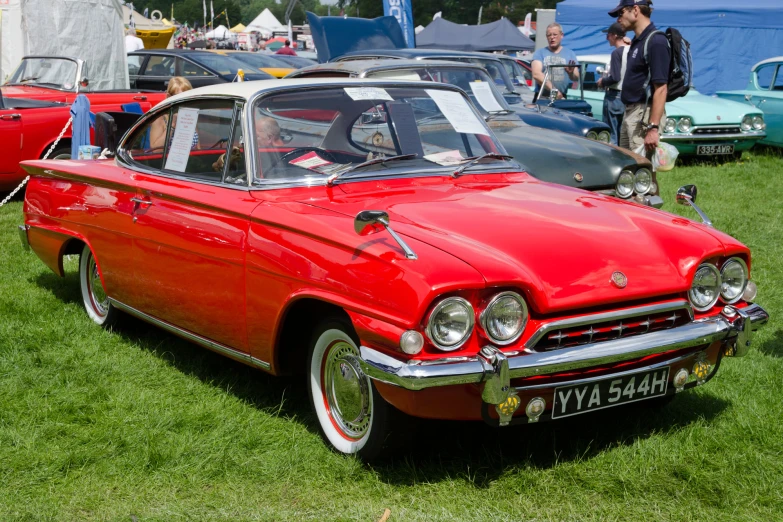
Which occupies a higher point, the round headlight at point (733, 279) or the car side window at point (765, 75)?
the car side window at point (765, 75)

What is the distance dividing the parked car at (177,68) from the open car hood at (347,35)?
2289 mm

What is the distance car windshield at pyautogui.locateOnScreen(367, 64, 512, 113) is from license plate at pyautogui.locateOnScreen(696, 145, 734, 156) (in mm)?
4705

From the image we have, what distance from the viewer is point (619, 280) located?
3.34 meters

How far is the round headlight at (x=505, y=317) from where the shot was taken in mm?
Result: 3135

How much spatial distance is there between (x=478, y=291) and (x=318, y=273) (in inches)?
26.2

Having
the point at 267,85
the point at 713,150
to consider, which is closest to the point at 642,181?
Answer: the point at 267,85

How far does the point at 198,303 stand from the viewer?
13.8 ft

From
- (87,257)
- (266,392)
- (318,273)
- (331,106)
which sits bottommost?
(266,392)

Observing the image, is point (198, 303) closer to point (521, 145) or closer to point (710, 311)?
point (710, 311)

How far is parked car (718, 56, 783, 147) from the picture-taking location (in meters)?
13.0

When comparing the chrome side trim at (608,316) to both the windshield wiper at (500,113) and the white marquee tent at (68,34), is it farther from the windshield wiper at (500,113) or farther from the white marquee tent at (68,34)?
the white marquee tent at (68,34)

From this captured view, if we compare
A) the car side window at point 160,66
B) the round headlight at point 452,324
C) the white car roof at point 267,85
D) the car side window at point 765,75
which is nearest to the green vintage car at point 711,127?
the car side window at point 765,75

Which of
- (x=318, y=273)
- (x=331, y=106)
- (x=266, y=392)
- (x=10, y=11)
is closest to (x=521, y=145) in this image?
(x=331, y=106)

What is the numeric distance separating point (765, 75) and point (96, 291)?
37.6 ft
